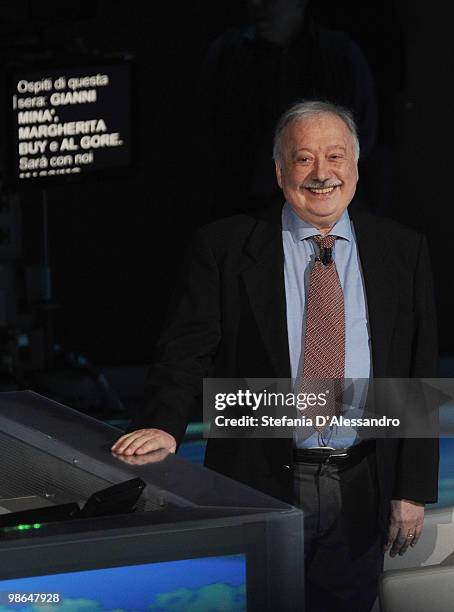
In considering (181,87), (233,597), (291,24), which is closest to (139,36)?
(181,87)

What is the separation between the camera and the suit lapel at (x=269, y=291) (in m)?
2.67

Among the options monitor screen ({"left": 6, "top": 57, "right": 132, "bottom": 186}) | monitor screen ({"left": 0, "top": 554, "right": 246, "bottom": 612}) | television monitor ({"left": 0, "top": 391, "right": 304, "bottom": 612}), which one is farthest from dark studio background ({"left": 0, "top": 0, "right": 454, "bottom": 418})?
monitor screen ({"left": 0, "top": 554, "right": 246, "bottom": 612})

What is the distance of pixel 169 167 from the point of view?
6926 millimetres

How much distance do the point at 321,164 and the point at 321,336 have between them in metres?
0.34

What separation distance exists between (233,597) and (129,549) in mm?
139

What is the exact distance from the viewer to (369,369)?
8.80ft

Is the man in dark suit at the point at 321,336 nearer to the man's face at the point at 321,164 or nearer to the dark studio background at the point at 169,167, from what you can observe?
the man's face at the point at 321,164

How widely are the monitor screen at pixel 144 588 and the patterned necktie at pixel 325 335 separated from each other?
1.12 metres

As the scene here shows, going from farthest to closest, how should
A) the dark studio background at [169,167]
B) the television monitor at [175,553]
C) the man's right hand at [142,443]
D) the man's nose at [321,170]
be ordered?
the dark studio background at [169,167] → the man's nose at [321,170] → the man's right hand at [142,443] → the television monitor at [175,553]

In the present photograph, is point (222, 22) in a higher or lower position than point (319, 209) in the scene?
higher

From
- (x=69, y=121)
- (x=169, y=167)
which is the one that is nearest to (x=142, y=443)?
(x=69, y=121)

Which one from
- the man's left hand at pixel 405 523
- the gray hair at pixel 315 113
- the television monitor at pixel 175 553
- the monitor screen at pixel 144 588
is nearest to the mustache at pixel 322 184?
the gray hair at pixel 315 113

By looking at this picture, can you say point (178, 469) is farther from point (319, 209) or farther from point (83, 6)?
point (83, 6)

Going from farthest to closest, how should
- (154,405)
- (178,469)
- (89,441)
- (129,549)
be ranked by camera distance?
1. (154,405)
2. (89,441)
3. (178,469)
4. (129,549)
